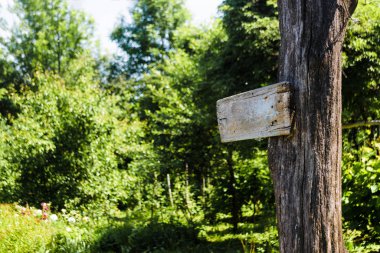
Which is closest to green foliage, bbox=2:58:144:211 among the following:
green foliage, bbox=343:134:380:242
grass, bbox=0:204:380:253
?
grass, bbox=0:204:380:253

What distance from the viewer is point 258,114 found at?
6.25 feet

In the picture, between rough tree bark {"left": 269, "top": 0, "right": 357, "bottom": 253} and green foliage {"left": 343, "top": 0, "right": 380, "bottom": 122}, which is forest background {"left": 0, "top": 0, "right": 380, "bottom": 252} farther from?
rough tree bark {"left": 269, "top": 0, "right": 357, "bottom": 253}

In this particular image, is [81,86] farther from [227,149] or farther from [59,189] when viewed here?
[227,149]

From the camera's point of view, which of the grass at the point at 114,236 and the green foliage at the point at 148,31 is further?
the green foliage at the point at 148,31

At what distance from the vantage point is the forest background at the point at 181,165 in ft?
19.5

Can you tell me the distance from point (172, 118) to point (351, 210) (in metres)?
4.61

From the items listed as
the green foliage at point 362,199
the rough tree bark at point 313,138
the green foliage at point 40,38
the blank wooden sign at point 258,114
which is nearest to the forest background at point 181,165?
the green foliage at point 362,199

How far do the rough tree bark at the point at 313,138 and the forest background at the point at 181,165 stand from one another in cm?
262

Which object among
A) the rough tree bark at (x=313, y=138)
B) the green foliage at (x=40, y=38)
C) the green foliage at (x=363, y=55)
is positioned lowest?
the rough tree bark at (x=313, y=138)

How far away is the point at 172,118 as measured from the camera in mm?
8383

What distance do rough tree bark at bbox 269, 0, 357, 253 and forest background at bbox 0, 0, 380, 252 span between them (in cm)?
262

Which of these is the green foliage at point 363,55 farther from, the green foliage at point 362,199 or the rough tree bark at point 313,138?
the rough tree bark at point 313,138

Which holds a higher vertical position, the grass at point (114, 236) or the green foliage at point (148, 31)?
the green foliage at point (148, 31)

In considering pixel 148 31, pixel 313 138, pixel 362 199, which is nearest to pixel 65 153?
pixel 362 199
